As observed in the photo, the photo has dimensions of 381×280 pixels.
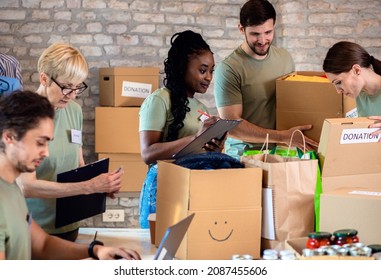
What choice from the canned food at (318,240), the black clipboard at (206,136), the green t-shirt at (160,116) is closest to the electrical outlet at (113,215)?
the green t-shirt at (160,116)

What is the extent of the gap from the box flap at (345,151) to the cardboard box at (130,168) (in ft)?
10.2

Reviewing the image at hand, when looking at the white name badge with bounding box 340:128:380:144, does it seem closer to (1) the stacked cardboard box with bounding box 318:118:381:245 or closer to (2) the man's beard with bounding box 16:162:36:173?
(1) the stacked cardboard box with bounding box 318:118:381:245

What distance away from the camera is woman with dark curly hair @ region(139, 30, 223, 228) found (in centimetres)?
301

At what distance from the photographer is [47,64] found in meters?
2.73

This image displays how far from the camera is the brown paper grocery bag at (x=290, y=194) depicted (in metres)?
2.45

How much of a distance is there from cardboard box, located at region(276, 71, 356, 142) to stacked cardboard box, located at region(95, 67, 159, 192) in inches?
90.8

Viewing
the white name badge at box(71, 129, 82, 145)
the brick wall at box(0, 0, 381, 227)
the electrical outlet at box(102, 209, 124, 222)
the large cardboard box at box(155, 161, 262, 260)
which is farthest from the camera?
the electrical outlet at box(102, 209, 124, 222)

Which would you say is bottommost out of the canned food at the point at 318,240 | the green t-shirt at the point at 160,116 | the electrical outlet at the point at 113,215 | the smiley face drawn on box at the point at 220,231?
the electrical outlet at the point at 113,215

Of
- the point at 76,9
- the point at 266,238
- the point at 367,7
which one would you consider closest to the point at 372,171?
the point at 266,238

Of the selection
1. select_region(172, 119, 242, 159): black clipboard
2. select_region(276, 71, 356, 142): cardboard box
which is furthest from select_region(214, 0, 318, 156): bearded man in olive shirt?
select_region(172, 119, 242, 159): black clipboard

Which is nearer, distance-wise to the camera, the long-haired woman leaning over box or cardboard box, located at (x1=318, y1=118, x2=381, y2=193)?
cardboard box, located at (x1=318, y1=118, x2=381, y2=193)

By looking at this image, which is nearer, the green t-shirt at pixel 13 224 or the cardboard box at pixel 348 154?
Result: the green t-shirt at pixel 13 224

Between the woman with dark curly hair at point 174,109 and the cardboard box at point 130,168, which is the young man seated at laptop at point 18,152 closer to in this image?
the woman with dark curly hair at point 174,109
